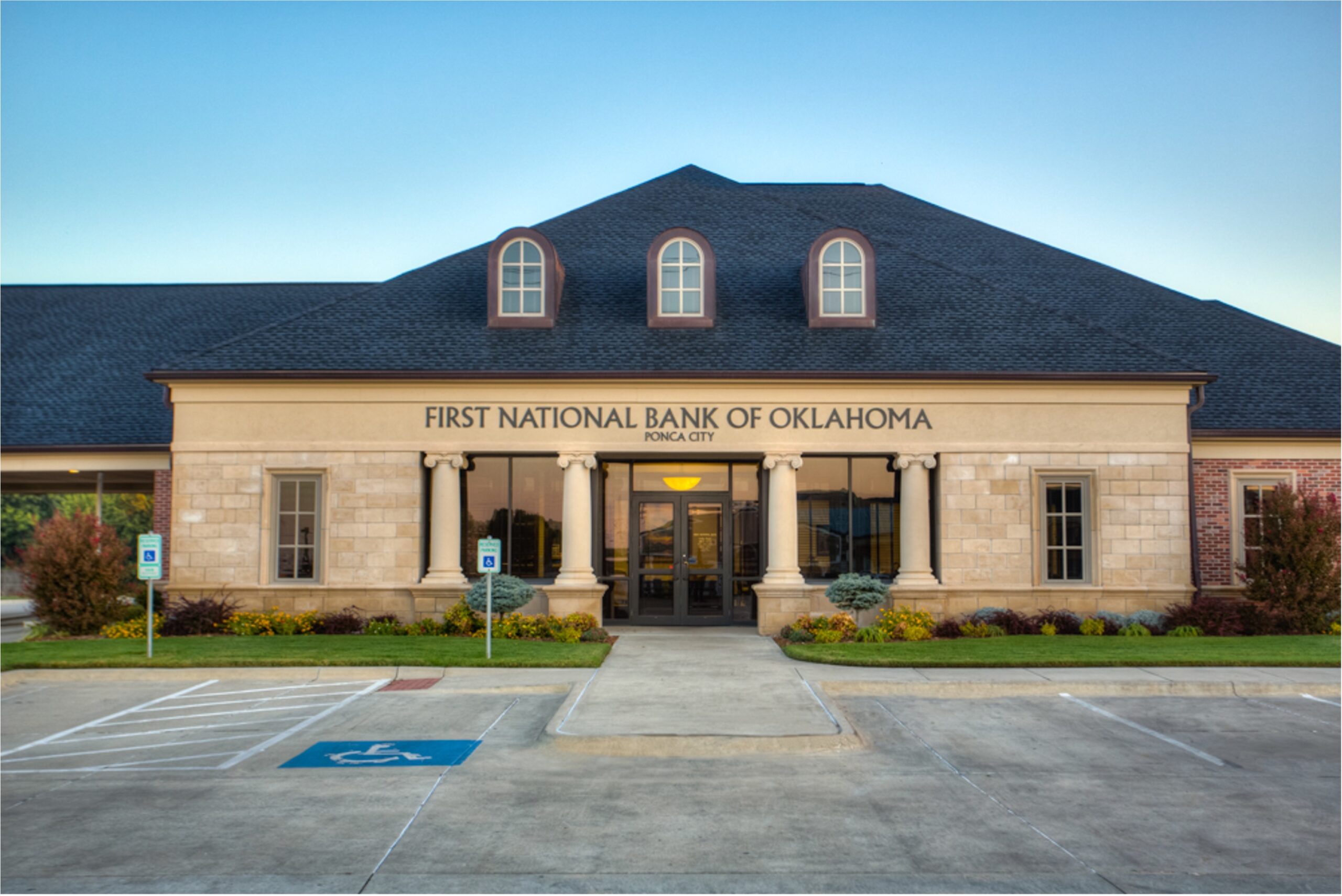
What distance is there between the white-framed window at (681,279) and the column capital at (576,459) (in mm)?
3611

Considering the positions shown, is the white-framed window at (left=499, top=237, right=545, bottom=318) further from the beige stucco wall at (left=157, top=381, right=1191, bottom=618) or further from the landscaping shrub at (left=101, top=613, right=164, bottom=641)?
the landscaping shrub at (left=101, top=613, right=164, bottom=641)

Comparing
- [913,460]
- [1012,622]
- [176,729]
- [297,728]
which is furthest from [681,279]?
[176,729]

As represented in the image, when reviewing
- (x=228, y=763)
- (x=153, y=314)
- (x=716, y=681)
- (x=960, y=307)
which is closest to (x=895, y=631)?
(x=716, y=681)

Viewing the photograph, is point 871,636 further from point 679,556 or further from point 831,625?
point 679,556

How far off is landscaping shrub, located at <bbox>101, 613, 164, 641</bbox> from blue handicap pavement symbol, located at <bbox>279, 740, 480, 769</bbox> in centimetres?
1032

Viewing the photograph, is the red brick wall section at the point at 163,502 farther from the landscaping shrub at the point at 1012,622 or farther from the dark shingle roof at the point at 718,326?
the landscaping shrub at the point at 1012,622

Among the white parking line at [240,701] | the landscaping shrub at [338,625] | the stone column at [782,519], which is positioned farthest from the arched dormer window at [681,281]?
the white parking line at [240,701]

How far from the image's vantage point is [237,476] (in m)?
20.8

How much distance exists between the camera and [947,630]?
19.6 m

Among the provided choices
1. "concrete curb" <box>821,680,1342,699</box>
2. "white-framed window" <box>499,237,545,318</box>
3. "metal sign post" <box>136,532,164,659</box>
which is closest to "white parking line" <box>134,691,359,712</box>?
"metal sign post" <box>136,532,164,659</box>

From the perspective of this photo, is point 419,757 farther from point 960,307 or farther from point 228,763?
point 960,307

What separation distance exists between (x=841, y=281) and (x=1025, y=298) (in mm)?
4310

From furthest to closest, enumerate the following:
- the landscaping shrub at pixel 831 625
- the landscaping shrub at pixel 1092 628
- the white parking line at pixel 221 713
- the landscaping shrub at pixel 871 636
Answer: the landscaping shrub at pixel 1092 628
the landscaping shrub at pixel 831 625
the landscaping shrub at pixel 871 636
the white parking line at pixel 221 713

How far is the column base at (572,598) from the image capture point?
20281mm
